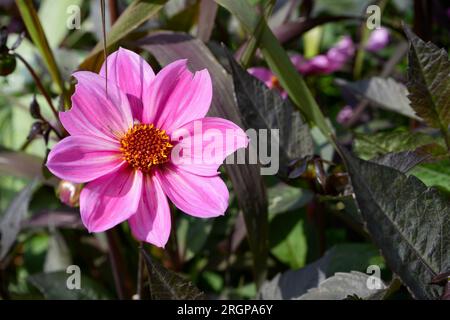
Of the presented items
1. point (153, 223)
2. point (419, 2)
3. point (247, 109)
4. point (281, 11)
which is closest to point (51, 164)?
point (153, 223)

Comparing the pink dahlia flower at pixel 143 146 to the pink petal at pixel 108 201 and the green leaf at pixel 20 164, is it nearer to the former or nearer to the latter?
the pink petal at pixel 108 201

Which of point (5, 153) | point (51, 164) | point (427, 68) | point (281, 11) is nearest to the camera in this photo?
point (51, 164)

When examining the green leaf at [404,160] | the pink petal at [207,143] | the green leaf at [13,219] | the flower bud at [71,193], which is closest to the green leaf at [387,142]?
the green leaf at [404,160]

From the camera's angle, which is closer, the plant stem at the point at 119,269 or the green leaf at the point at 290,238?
the plant stem at the point at 119,269

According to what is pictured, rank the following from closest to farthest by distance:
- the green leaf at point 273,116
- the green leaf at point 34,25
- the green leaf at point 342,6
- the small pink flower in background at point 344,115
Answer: the green leaf at point 273,116 → the green leaf at point 34,25 → the small pink flower in background at point 344,115 → the green leaf at point 342,6

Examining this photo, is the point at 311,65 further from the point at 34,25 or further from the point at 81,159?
the point at 81,159

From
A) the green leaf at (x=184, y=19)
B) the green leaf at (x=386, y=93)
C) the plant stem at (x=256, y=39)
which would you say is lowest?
the green leaf at (x=386, y=93)

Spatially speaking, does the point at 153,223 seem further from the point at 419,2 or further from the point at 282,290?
the point at 419,2
